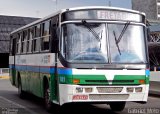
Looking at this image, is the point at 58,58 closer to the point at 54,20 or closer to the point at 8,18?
the point at 54,20

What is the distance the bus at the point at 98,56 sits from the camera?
1116 centimetres

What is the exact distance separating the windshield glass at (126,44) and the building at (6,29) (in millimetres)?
52361

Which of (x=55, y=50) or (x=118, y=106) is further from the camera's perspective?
(x=118, y=106)

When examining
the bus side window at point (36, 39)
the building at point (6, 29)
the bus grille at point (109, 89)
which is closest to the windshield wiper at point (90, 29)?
the bus grille at point (109, 89)

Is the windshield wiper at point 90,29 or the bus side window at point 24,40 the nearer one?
the windshield wiper at point 90,29

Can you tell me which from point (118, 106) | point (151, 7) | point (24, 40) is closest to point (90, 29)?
point (118, 106)

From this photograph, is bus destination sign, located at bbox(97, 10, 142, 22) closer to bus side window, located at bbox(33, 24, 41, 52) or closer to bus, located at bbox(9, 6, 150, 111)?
bus, located at bbox(9, 6, 150, 111)

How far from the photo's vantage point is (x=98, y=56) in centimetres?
1130

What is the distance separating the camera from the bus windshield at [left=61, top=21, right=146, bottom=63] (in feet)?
37.1

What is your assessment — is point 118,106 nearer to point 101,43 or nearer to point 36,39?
point 101,43

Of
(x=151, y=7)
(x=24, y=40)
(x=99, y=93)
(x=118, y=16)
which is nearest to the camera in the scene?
(x=99, y=93)

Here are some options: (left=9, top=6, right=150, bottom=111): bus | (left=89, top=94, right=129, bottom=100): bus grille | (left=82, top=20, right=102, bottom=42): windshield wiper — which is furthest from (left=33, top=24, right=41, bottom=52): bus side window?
A: (left=89, top=94, right=129, bottom=100): bus grille

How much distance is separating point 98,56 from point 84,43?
505 millimetres

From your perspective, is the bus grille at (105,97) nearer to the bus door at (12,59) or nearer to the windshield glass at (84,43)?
the windshield glass at (84,43)
